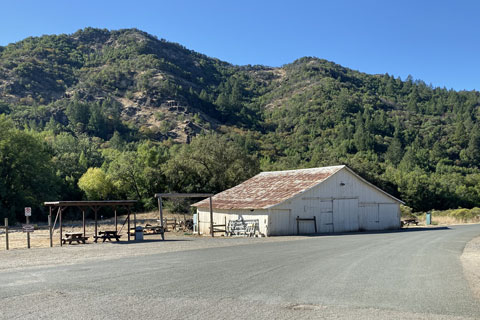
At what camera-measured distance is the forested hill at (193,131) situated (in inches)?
2110

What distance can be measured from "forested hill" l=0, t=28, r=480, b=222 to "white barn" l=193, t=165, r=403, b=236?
56.8 feet

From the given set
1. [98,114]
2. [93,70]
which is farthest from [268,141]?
[93,70]

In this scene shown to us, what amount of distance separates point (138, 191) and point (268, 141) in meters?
75.8

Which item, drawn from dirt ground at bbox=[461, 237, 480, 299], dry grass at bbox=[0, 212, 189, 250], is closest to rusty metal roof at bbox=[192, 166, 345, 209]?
dry grass at bbox=[0, 212, 189, 250]

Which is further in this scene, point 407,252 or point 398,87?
point 398,87

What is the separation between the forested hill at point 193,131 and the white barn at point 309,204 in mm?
17307

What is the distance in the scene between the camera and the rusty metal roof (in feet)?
100

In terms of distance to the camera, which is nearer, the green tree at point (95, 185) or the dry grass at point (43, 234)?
the dry grass at point (43, 234)

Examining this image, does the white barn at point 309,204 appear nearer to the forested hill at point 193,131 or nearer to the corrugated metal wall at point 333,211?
the corrugated metal wall at point 333,211

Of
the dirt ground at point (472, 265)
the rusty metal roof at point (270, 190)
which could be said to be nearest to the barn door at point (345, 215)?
the rusty metal roof at point (270, 190)

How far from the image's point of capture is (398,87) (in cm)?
19138

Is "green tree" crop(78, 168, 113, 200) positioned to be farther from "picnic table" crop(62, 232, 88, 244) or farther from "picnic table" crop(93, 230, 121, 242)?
"picnic table" crop(62, 232, 88, 244)

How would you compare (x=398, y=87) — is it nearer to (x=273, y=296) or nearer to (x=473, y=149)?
(x=473, y=149)

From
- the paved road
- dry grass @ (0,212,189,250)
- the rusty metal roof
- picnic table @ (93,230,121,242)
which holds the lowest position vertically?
dry grass @ (0,212,189,250)
